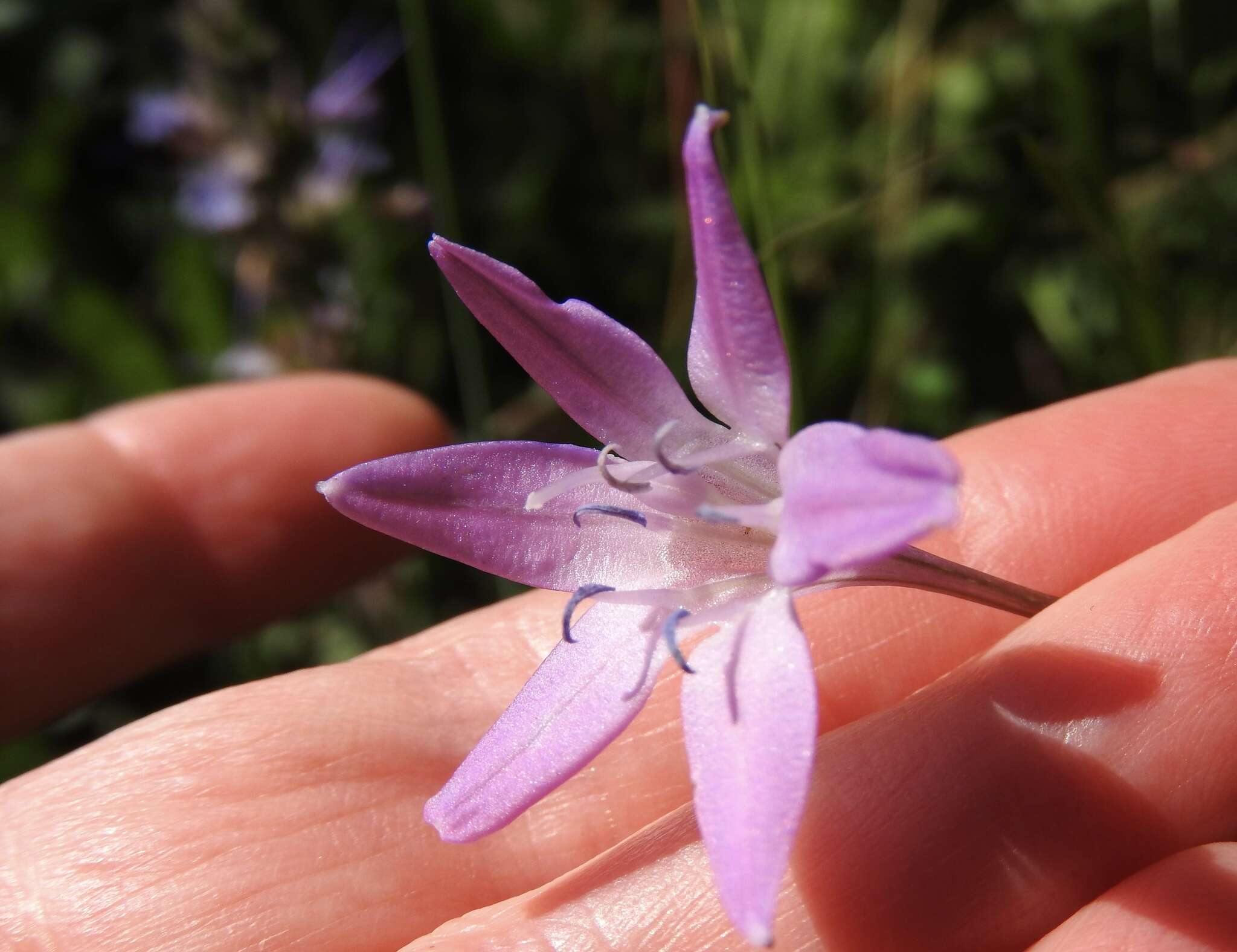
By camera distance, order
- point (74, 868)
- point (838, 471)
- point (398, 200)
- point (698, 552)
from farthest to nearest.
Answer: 1. point (398, 200)
2. point (74, 868)
3. point (698, 552)
4. point (838, 471)

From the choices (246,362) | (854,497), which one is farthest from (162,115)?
(854,497)

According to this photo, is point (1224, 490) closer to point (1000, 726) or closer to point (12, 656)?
point (1000, 726)

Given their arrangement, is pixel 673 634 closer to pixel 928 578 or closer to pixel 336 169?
pixel 928 578

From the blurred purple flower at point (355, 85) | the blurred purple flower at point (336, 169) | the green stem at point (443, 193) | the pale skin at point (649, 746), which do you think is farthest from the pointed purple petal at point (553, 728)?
the blurred purple flower at point (355, 85)

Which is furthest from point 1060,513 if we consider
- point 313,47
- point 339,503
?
point 313,47

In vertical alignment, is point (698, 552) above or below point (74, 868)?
above

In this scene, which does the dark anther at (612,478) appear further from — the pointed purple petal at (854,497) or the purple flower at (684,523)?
the pointed purple petal at (854,497)
